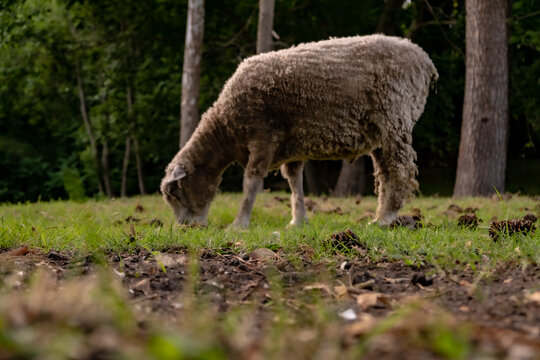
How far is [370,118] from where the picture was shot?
18.1ft

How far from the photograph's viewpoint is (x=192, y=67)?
11008 mm

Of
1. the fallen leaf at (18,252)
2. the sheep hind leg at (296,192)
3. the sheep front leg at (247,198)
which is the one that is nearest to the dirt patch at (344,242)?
the fallen leaf at (18,252)

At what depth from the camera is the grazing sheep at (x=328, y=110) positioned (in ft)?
17.7

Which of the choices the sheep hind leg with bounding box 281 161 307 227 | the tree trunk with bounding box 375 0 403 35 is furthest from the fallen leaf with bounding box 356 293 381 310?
the tree trunk with bounding box 375 0 403 35

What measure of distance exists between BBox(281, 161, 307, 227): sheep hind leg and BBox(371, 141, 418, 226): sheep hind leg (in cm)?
89

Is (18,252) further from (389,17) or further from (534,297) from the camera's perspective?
(389,17)

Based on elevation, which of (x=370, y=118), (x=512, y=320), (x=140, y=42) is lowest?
(x=512, y=320)

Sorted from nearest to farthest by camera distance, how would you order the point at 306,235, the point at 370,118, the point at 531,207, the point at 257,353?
the point at 257,353
the point at 306,235
the point at 370,118
the point at 531,207

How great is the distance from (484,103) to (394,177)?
4.54m

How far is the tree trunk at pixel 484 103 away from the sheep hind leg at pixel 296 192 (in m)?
4.33

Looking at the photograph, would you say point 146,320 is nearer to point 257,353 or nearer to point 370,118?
point 257,353

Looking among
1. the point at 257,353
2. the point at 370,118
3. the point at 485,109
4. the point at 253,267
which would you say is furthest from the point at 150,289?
the point at 485,109

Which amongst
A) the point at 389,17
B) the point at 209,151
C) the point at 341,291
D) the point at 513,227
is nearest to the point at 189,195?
the point at 209,151

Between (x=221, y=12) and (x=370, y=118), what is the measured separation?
470 inches
